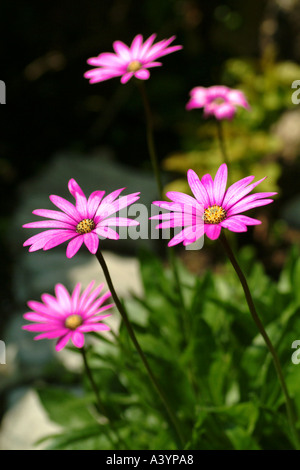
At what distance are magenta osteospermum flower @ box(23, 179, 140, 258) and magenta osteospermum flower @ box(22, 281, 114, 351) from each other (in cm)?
20

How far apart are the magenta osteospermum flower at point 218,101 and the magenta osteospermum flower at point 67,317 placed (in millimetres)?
855

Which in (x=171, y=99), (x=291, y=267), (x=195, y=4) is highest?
(x=195, y=4)

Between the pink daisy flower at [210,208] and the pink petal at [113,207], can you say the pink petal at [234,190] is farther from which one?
the pink petal at [113,207]

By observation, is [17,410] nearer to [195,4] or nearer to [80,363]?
[80,363]

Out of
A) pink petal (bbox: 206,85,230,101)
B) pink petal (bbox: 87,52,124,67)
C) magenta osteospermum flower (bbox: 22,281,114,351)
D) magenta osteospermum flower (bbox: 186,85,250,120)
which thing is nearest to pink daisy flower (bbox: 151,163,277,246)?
magenta osteospermum flower (bbox: 22,281,114,351)

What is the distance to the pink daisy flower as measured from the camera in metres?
1.00

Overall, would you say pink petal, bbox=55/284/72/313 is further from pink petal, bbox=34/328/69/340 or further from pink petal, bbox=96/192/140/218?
pink petal, bbox=96/192/140/218

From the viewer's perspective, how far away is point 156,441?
1.68 m

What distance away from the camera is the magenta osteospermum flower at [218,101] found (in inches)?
73.6

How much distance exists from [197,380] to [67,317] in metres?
0.72

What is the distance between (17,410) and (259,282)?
1.23 meters

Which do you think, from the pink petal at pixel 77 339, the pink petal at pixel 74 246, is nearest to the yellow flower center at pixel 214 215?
the pink petal at pixel 74 246
